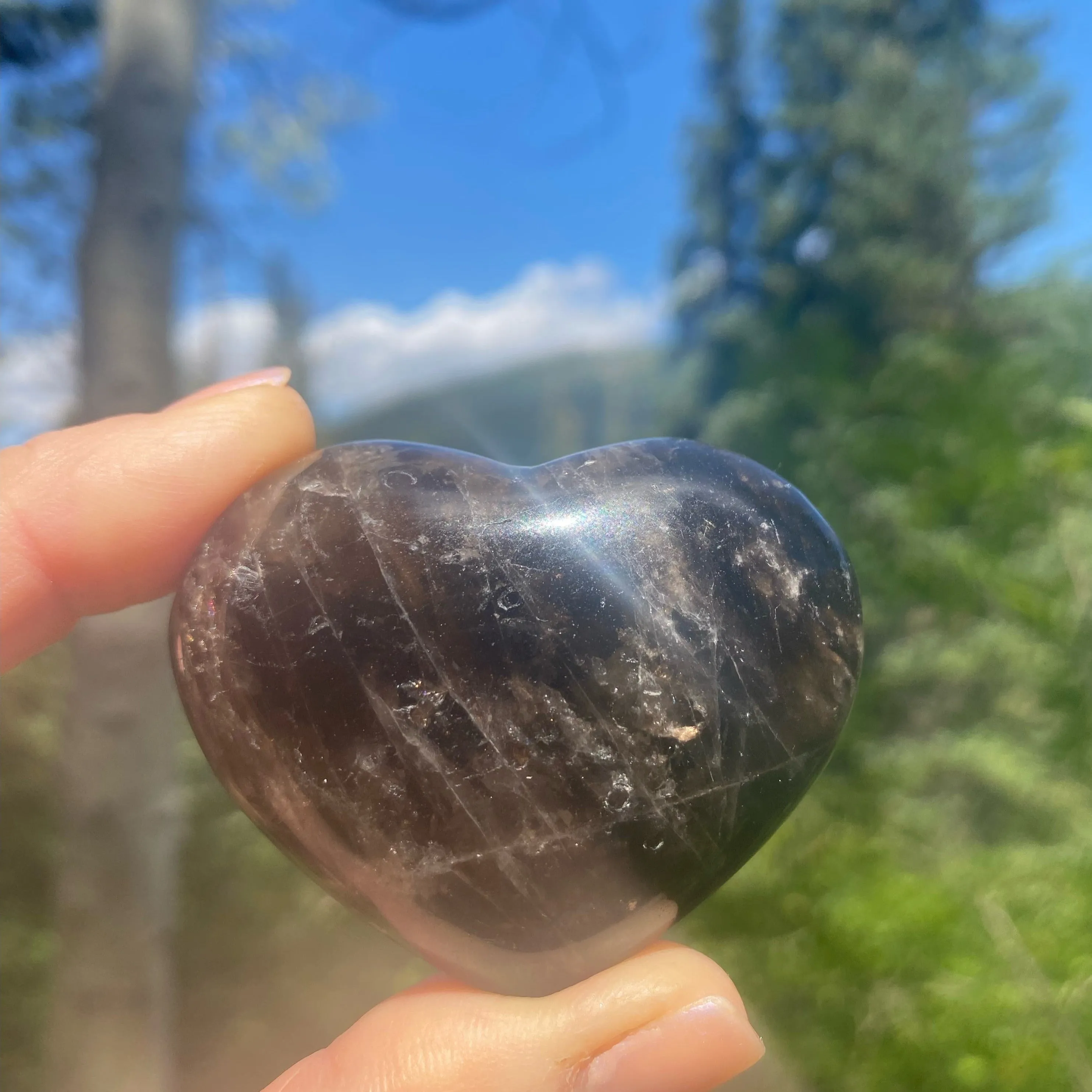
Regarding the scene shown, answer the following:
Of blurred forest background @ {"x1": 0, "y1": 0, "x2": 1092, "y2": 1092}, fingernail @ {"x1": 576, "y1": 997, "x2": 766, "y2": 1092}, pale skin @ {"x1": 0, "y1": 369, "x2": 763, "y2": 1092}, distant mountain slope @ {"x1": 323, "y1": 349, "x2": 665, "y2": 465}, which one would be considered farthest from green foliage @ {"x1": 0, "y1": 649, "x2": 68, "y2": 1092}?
fingernail @ {"x1": 576, "y1": 997, "x2": 766, "y2": 1092}

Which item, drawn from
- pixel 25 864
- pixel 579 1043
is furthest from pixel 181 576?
pixel 25 864

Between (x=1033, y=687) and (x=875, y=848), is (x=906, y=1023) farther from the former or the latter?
(x=1033, y=687)

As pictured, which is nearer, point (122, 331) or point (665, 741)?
point (665, 741)

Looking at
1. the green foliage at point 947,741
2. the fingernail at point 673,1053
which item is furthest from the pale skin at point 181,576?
the green foliage at point 947,741

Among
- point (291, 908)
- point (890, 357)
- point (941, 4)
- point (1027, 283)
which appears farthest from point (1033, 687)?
point (941, 4)

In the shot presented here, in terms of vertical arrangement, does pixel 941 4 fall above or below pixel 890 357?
above

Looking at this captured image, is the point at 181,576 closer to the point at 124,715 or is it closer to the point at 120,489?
the point at 120,489

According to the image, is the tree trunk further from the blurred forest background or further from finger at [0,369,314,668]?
finger at [0,369,314,668]

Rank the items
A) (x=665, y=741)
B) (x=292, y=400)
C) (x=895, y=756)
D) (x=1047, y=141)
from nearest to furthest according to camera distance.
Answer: (x=665, y=741), (x=292, y=400), (x=895, y=756), (x=1047, y=141)
